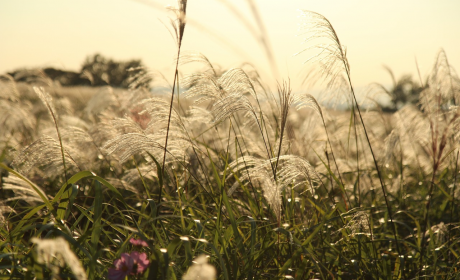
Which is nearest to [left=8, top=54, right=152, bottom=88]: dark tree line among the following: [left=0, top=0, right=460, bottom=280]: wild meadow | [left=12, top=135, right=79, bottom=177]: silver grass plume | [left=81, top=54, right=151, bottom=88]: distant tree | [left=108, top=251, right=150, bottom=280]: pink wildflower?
[left=81, top=54, right=151, bottom=88]: distant tree

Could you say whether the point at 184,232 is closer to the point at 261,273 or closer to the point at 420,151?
the point at 261,273

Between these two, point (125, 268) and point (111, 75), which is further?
point (111, 75)

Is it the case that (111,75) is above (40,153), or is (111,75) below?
below

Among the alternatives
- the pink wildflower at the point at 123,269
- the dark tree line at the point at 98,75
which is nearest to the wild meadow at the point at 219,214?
the pink wildflower at the point at 123,269

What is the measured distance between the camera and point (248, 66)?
12.5ft

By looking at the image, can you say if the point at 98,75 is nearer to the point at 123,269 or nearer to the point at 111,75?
the point at 111,75

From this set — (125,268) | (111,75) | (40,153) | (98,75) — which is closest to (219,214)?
(125,268)

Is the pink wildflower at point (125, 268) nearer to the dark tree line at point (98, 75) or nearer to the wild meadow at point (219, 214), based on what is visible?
the wild meadow at point (219, 214)

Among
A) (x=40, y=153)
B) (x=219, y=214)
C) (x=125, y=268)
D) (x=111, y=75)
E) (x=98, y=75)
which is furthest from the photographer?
(x=111, y=75)

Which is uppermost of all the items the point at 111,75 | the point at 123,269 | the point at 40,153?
the point at 40,153

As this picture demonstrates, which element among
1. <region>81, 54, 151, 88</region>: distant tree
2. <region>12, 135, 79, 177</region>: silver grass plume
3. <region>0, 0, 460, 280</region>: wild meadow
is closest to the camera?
<region>0, 0, 460, 280</region>: wild meadow

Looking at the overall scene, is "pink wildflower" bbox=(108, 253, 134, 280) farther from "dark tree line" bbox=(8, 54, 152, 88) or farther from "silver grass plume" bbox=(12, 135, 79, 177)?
"dark tree line" bbox=(8, 54, 152, 88)

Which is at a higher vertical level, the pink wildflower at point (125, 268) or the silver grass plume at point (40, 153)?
the silver grass plume at point (40, 153)

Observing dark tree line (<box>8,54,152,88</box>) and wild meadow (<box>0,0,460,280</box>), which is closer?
wild meadow (<box>0,0,460,280</box>)
